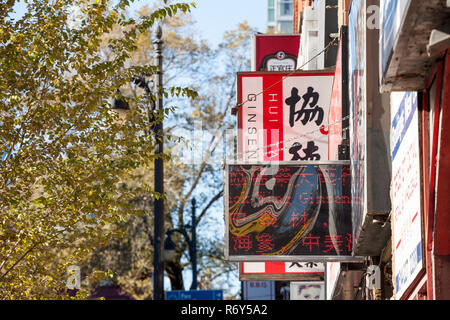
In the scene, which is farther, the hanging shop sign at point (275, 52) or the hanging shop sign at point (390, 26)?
the hanging shop sign at point (275, 52)

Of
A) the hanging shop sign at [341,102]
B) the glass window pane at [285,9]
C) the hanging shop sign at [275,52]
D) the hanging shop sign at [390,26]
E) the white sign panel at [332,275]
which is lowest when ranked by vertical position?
the white sign panel at [332,275]

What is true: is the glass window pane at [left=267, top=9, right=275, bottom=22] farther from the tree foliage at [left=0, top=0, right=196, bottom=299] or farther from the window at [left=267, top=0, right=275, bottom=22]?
the tree foliage at [left=0, top=0, right=196, bottom=299]

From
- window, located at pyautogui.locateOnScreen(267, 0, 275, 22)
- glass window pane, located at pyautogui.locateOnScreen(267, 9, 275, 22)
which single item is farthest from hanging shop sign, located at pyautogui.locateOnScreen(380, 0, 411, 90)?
glass window pane, located at pyautogui.locateOnScreen(267, 9, 275, 22)

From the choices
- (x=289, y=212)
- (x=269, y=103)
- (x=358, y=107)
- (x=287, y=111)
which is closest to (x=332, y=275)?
(x=287, y=111)

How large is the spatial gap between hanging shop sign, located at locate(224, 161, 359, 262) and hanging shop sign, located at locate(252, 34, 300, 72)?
9.92m

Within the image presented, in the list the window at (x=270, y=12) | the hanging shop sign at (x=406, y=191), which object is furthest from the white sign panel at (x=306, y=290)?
the window at (x=270, y=12)

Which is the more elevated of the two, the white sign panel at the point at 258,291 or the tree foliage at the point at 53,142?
the tree foliage at the point at 53,142

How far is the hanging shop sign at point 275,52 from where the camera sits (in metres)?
22.7

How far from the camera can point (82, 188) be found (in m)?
13.3

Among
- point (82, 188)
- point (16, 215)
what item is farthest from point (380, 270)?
point (16, 215)

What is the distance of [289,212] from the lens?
12375 millimetres

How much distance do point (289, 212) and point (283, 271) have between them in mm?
7235

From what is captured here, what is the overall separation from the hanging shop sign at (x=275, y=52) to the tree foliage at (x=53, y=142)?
8.74 meters

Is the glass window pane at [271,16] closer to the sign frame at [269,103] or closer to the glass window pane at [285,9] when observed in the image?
the glass window pane at [285,9]
